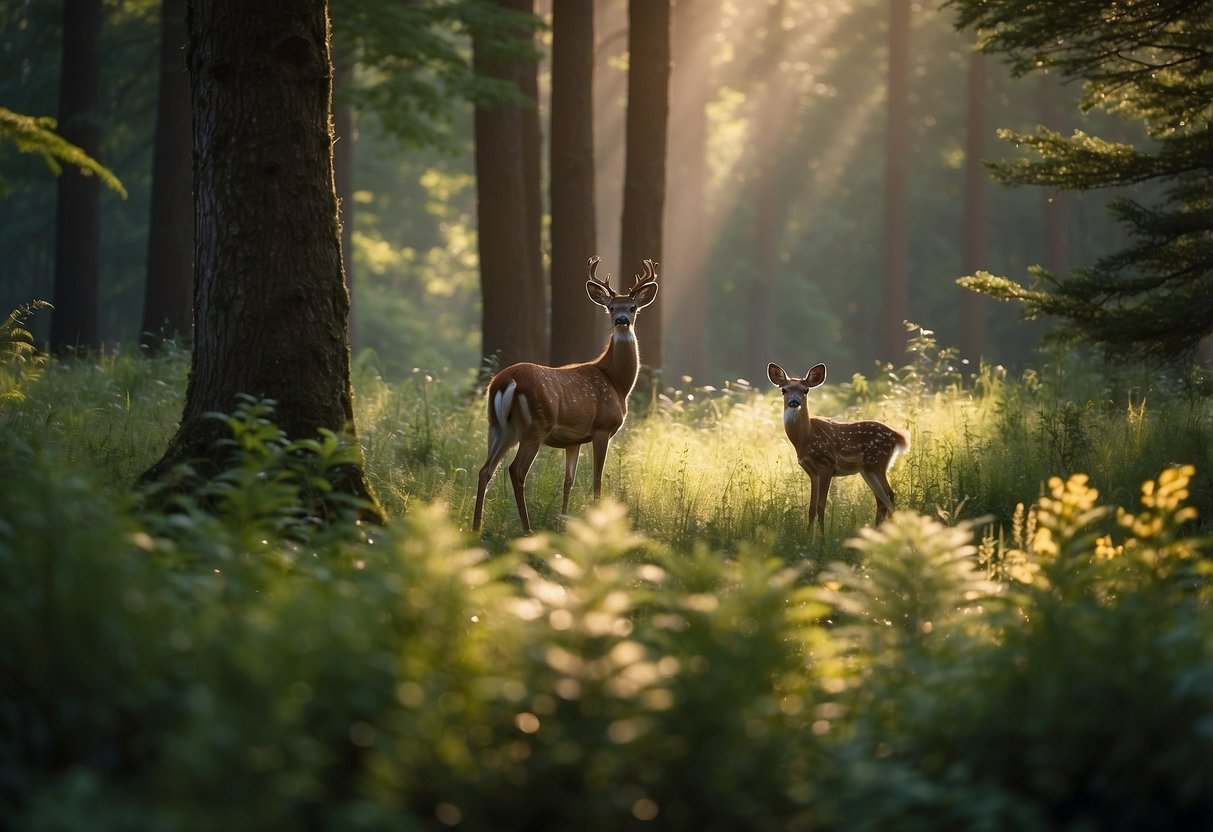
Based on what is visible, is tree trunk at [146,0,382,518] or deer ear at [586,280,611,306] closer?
tree trunk at [146,0,382,518]

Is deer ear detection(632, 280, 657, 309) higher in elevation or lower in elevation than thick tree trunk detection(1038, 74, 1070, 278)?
lower

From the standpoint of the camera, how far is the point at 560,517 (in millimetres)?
8594

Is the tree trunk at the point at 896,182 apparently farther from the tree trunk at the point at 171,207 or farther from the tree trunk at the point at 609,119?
the tree trunk at the point at 171,207

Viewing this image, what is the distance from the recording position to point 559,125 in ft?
50.2

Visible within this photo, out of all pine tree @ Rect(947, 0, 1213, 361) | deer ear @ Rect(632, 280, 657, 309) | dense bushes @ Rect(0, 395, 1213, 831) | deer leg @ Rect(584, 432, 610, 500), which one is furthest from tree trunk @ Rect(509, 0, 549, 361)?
dense bushes @ Rect(0, 395, 1213, 831)

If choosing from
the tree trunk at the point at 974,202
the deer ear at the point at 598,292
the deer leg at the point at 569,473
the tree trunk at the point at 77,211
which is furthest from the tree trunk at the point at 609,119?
the deer leg at the point at 569,473

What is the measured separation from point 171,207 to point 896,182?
19.9 m

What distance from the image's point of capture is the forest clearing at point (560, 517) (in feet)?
10.6

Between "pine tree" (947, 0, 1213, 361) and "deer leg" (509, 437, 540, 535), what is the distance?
3.32 m

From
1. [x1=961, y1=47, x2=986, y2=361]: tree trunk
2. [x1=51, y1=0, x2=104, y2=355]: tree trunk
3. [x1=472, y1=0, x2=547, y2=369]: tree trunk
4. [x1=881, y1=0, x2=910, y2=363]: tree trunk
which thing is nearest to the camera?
[x1=472, y1=0, x2=547, y2=369]: tree trunk

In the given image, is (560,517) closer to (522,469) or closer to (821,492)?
(522,469)

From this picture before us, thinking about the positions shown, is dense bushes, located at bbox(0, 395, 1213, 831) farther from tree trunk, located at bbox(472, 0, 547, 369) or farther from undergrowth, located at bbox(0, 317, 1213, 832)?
tree trunk, located at bbox(472, 0, 547, 369)

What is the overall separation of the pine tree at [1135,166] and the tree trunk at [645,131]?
5.97 metres

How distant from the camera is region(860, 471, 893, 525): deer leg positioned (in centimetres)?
927
